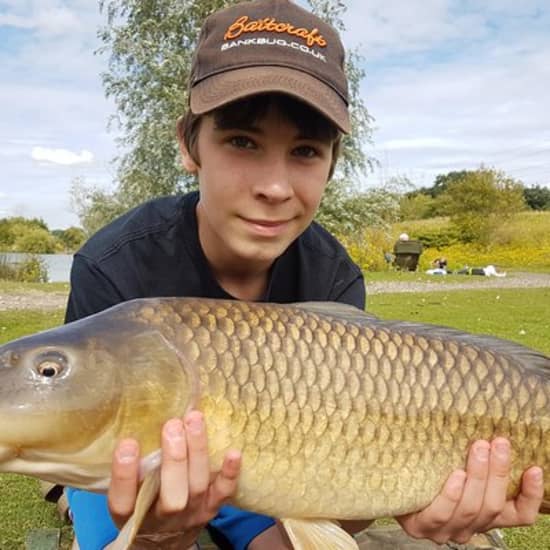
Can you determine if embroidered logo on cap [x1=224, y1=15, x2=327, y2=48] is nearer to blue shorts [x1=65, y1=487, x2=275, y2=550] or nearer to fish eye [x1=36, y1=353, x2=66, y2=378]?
fish eye [x1=36, y1=353, x2=66, y2=378]

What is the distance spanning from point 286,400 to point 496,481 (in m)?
0.41

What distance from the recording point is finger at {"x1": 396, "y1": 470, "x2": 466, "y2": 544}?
1211 millimetres

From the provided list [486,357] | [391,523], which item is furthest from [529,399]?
[391,523]

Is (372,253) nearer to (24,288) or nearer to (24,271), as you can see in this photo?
(24,271)

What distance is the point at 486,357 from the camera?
1236 mm

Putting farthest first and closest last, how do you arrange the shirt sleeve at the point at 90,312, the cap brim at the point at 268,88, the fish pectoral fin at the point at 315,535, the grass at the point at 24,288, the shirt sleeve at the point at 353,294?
the grass at the point at 24,288 → the shirt sleeve at the point at 353,294 → the shirt sleeve at the point at 90,312 → the cap brim at the point at 268,88 → the fish pectoral fin at the point at 315,535

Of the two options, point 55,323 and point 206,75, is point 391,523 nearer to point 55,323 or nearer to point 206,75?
point 206,75

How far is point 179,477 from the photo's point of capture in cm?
106

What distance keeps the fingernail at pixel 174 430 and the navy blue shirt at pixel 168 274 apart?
50cm

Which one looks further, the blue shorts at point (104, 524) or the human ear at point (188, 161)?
the human ear at point (188, 161)

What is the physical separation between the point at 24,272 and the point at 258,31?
1189 centimetres

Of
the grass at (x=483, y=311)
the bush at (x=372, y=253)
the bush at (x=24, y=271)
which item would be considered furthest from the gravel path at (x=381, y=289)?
the bush at (x=24, y=271)

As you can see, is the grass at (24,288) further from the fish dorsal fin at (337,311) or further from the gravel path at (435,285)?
the fish dorsal fin at (337,311)

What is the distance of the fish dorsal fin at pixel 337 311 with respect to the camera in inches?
47.4
